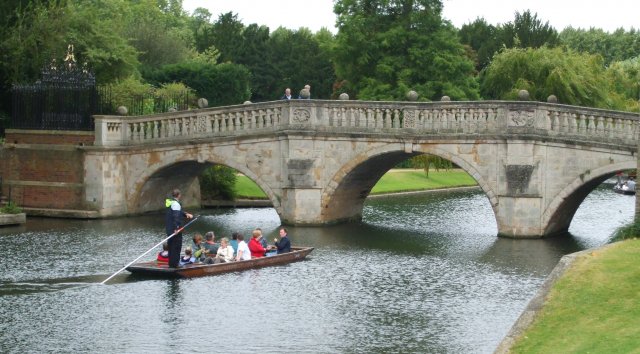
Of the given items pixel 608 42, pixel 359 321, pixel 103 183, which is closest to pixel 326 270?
pixel 359 321

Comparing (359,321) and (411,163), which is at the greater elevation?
(411,163)

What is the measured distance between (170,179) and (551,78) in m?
20.2

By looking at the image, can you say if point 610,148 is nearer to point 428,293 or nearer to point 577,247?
point 577,247

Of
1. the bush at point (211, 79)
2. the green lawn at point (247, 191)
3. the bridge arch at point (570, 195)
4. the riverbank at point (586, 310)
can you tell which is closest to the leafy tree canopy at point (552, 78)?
the green lawn at point (247, 191)

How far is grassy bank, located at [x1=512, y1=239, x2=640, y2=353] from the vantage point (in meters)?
15.8

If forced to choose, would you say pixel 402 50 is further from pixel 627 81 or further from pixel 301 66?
pixel 301 66

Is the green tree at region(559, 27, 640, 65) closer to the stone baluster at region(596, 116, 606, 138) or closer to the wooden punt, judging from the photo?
the stone baluster at region(596, 116, 606, 138)

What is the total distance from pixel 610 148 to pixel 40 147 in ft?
62.0

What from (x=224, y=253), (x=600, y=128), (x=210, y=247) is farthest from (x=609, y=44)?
(x=224, y=253)

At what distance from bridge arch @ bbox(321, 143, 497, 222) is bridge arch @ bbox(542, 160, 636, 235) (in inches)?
66.0

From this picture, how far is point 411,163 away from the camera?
205 ft

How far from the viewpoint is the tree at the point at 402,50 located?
5688 centimetres

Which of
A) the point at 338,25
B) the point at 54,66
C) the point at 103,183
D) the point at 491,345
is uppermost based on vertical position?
the point at 338,25

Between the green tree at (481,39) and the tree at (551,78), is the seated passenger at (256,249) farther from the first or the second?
the green tree at (481,39)
